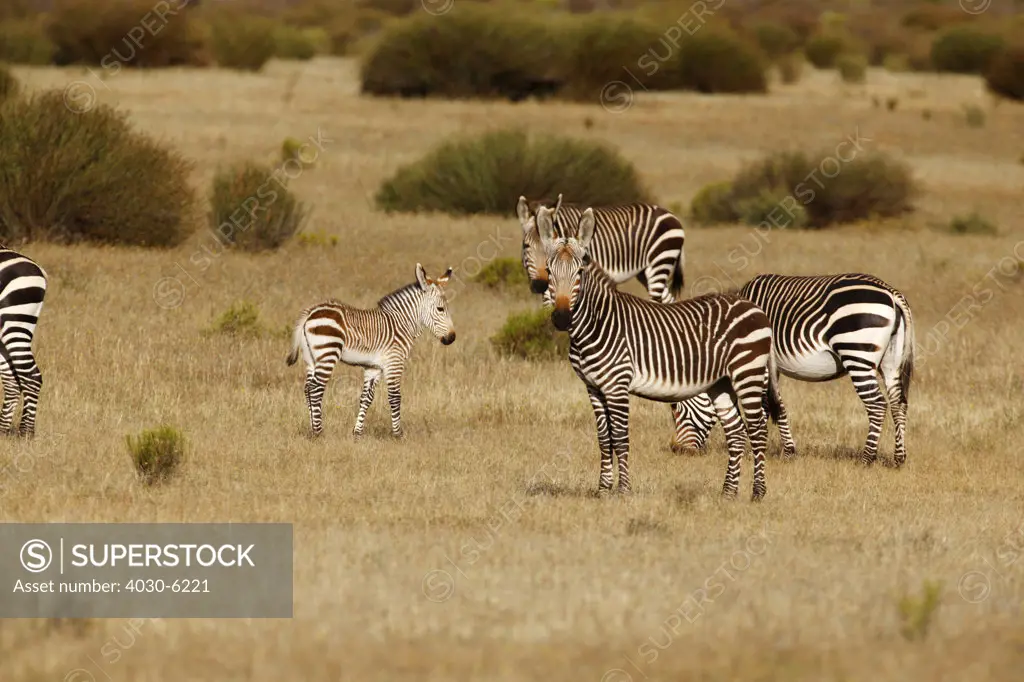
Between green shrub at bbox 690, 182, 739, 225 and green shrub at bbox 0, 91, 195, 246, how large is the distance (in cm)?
1087

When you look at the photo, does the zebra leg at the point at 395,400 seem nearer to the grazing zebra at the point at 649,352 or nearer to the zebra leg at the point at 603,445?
the grazing zebra at the point at 649,352

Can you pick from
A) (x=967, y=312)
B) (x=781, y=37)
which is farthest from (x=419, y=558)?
(x=781, y=37)

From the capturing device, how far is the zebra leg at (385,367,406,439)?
1334cm

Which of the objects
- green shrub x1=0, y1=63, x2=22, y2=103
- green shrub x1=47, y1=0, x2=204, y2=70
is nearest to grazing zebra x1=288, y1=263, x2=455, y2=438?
green shrub x1=0, y1=63, x2=22, y2=103

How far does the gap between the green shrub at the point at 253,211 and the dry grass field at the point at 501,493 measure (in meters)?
0.54

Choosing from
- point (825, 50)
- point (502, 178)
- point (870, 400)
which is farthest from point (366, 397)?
point (825, 50)

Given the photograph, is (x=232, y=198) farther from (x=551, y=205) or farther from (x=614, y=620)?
(x=614, y=620)

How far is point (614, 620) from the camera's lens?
7.96 metres

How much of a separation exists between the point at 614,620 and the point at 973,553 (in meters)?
3.10

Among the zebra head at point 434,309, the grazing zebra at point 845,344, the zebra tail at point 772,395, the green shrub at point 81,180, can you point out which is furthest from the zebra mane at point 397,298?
the green shrub at point 81,180

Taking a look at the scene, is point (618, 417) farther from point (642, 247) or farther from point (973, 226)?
point (973, 226)

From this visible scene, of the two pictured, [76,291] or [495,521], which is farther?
[76,291]

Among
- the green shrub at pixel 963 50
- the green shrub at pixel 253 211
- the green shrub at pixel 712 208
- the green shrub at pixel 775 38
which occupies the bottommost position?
the green shrub at pixel 253 211

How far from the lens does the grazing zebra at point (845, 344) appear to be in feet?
42.6
